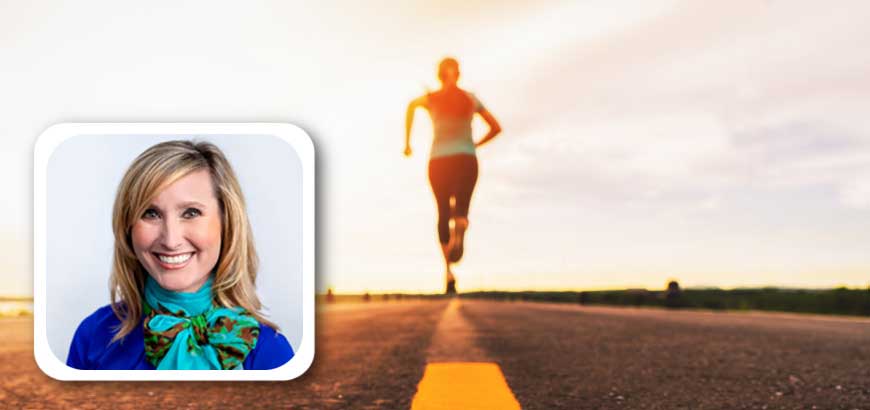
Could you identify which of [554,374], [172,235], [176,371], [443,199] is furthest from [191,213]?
[554,374]

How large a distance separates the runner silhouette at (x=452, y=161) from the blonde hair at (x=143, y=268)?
27.8 inches

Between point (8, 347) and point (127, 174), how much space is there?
451 cm

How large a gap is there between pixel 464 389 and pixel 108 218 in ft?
6.80

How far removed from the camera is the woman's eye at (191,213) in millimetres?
2543

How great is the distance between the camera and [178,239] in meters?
2.51

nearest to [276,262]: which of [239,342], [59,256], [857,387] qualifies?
[239,342]

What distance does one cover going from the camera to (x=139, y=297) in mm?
2580

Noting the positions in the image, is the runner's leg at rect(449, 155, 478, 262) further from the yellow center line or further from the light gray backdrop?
the yellow center line

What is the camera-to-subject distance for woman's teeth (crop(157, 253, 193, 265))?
2531mm

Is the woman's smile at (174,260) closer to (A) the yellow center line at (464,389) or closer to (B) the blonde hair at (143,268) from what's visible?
(B) the blonde hair at (143,268)

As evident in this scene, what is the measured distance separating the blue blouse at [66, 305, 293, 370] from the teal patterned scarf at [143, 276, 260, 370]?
0.04 metres

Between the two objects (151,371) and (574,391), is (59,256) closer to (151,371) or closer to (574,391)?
(151,371)

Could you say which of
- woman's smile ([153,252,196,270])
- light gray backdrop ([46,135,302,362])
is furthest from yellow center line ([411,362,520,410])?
woman's smile ([153,252,196,270])

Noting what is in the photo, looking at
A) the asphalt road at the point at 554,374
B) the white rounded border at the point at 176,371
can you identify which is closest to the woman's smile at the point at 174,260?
the white rounded border at the point at 176,371
